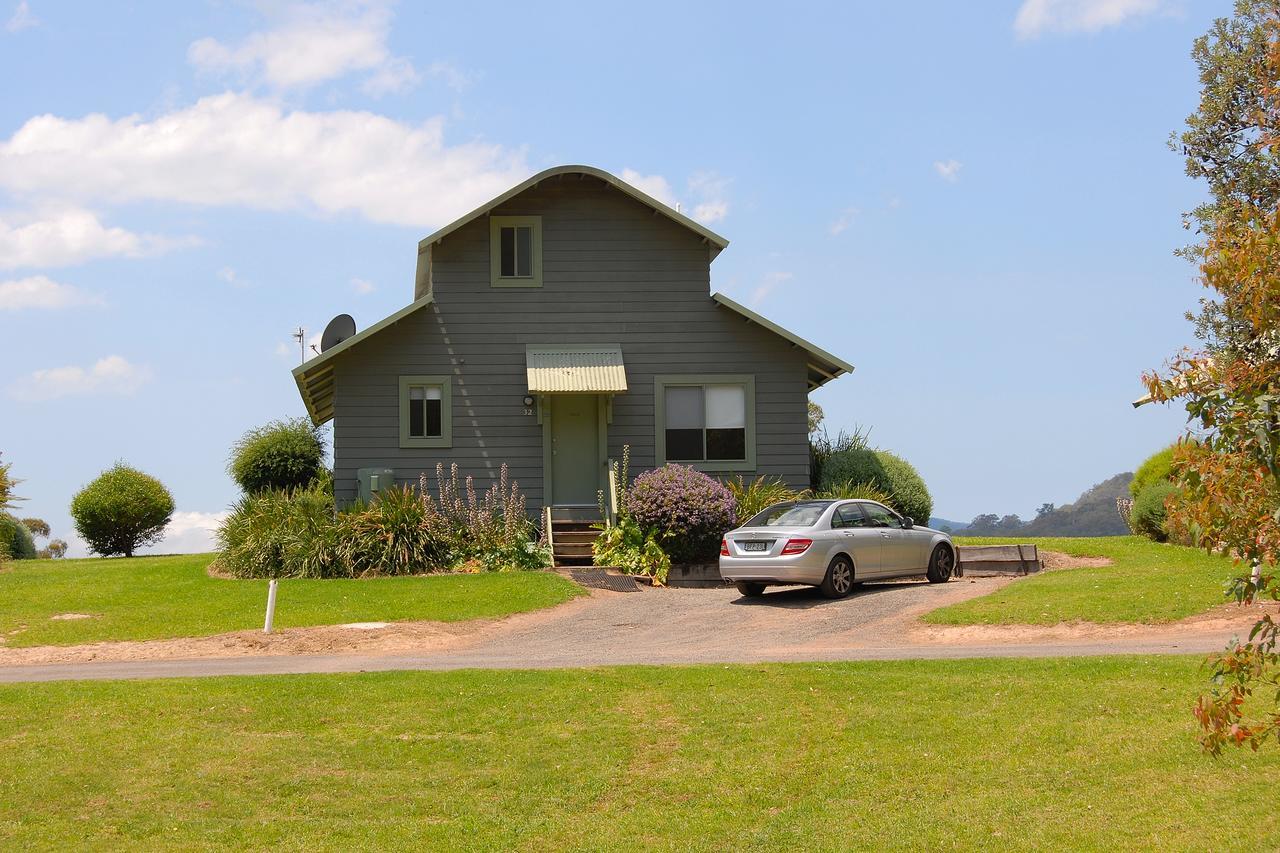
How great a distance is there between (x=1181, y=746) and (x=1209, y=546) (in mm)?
5048

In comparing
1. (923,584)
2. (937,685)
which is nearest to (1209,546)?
(937,685)

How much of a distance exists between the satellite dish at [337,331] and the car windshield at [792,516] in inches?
508

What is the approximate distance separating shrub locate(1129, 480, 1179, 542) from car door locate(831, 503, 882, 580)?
842 cm

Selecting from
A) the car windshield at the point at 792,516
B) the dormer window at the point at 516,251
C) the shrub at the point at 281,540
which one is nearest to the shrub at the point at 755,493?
the car windshield at the point at 792,516

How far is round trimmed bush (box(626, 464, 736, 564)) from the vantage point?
2488cm

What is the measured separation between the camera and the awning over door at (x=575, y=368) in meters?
26.9

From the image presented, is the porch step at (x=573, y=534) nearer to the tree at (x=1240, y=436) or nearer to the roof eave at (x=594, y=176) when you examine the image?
the roof eave at (x=594, y=176)

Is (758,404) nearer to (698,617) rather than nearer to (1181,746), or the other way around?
(698,617)

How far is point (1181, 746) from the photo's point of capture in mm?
10445

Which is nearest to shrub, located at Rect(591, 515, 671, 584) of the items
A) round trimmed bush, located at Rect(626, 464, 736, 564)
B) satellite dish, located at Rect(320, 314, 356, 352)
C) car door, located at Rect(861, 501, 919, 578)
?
round trimmed bush, located at Rect(626, 464, 736, 564)

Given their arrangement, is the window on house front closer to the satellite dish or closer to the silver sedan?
the satellite dish

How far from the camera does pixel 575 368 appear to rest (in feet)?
90.1

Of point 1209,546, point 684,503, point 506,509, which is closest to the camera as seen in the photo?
point 1209,546

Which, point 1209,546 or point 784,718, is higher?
point 1209,546
